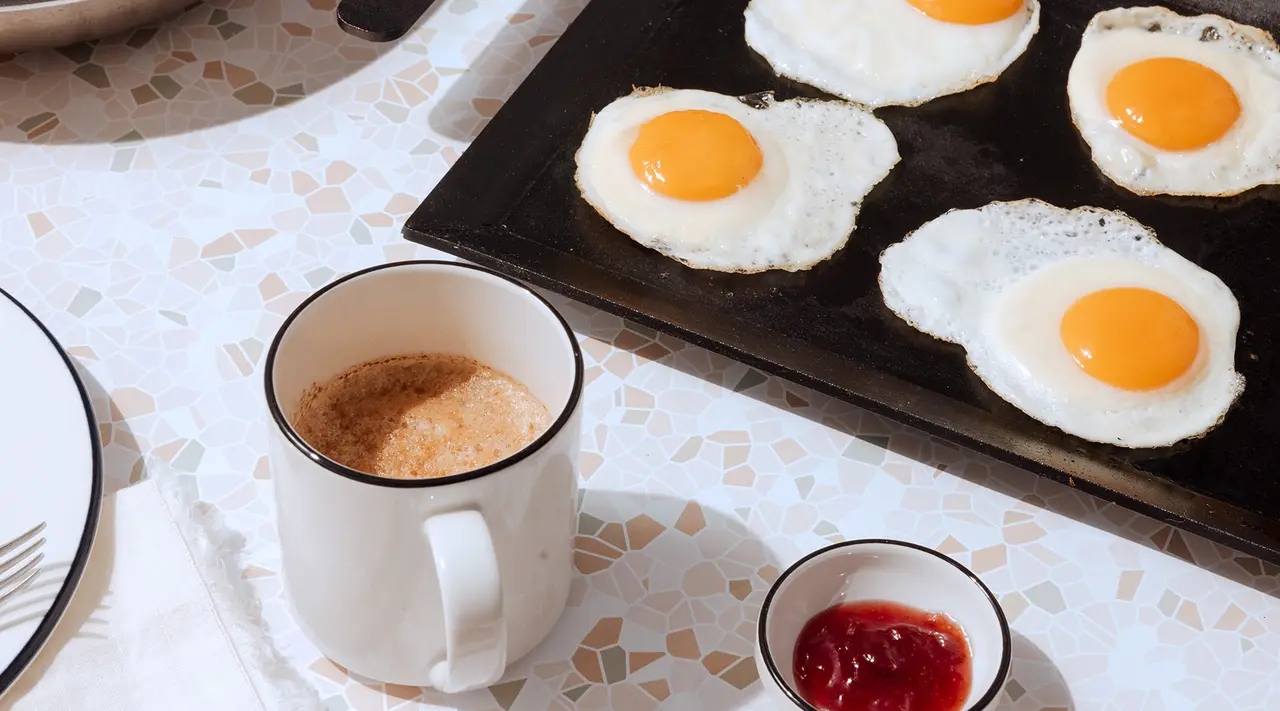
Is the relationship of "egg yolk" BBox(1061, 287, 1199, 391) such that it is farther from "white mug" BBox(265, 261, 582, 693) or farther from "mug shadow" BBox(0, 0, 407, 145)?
"mug shadow" BBox(0, 0, 407, 145)

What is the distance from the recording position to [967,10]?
1.61 metres

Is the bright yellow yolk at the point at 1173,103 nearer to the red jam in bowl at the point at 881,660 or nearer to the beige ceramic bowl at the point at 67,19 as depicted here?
the red jam in bowl at the point at 881,660

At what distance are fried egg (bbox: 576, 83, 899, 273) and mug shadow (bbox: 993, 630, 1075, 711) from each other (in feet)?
1.57

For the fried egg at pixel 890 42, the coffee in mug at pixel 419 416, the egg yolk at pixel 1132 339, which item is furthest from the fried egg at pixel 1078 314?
the coffee in mug at pixel 419 416

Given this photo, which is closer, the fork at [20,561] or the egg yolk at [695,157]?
the fork at [20,561]

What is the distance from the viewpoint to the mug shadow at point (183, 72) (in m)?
1.47

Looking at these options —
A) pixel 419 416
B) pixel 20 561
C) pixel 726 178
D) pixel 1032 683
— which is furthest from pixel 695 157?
pixel 20 561

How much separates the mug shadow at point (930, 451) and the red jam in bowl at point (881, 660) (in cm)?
28

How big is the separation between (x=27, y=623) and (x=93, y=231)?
57cm

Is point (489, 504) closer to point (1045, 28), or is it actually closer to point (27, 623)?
point (27, 623)

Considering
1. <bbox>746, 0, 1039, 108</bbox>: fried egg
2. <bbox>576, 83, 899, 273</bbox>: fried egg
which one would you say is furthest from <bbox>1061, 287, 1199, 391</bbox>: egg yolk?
<bbox>746, 0, 1039, 108</bbox>: fried egg

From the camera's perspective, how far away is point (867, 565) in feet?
3.20

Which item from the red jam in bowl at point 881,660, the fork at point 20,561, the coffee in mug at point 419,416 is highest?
the coffee in mug at point 419,416

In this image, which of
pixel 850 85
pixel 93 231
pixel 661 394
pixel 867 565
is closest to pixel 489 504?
pixel 867 565
